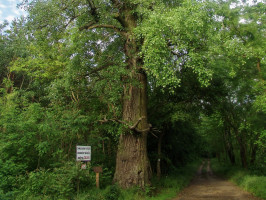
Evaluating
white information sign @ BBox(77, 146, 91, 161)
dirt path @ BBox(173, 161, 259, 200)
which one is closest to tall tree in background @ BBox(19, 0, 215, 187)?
white information sign @ BBox(77, 146, 91, 161)

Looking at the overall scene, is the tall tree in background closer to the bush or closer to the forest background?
the forest background

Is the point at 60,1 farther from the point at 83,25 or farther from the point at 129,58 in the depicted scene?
the point at 129,58

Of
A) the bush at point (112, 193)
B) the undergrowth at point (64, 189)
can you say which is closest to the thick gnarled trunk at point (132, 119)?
the undergrowth at point (64, 189)

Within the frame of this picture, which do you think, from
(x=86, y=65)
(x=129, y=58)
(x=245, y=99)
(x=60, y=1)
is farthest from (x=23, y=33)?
(x=245, y=99)

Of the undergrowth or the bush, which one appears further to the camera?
the bush

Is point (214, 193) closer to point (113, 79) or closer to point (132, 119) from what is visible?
point (132, 119)

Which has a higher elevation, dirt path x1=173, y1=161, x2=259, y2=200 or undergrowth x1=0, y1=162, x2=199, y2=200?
undergrowth x1=0, y1=162, x2=199, y2=200

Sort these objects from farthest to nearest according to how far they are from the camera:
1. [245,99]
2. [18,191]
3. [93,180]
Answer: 1. [245,99]
2. [93,180]
3. [18,191]

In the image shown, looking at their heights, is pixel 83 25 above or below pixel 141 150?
above

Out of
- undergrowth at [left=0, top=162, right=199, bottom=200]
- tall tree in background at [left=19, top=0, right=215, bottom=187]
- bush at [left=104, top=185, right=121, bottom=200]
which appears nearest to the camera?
undergrowth at [left=0, top=162, right=199, bottom=200]

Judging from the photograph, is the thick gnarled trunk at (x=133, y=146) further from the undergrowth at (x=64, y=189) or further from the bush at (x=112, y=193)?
the bush at (x=112, y=193)

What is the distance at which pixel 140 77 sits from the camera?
13.0m

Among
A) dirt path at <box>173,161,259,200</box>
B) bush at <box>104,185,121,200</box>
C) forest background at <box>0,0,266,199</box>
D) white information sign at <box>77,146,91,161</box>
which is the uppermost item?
forest background at <box>0,0,266,199</box>

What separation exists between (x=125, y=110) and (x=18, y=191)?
5818 millimetres
